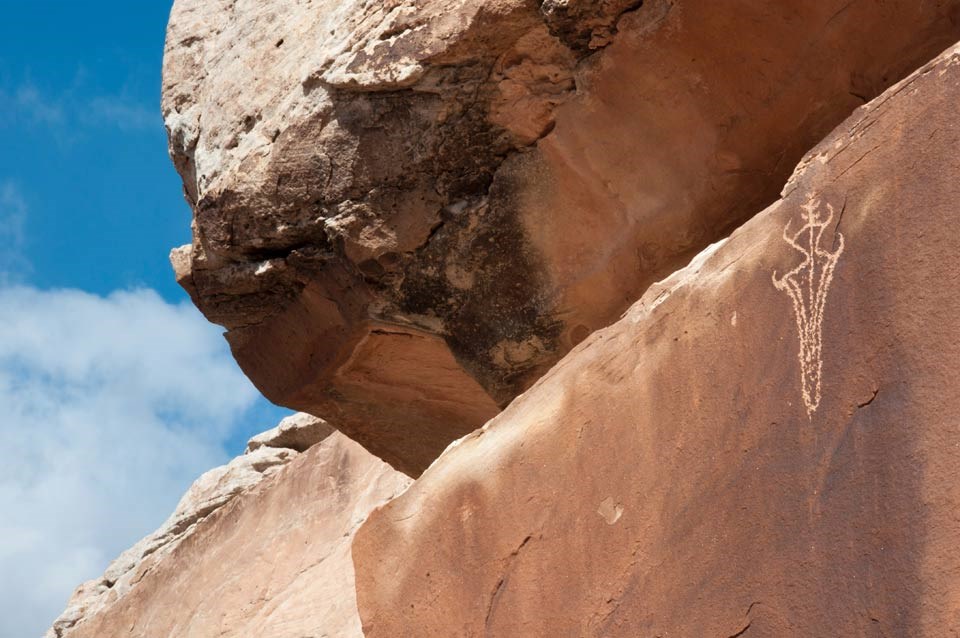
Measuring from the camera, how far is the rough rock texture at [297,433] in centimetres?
725

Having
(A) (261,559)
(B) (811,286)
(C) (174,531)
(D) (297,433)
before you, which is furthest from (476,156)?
(C) (174,531)

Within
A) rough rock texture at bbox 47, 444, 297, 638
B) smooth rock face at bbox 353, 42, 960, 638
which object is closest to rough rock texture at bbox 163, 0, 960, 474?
smooth rock face at bbox 353, 42, 960, 638

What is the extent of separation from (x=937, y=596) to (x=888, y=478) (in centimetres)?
21

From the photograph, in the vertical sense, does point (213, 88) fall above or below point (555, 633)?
above

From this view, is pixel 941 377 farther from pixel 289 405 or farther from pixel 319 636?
pixel 319 636

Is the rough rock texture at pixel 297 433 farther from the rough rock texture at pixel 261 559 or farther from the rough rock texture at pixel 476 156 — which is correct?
the rough rock texture at pixel 476 156

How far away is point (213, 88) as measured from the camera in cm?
390

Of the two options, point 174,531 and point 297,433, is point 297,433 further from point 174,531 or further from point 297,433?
point 174,531

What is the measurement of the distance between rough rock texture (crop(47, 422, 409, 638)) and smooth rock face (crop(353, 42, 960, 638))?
3128 mm

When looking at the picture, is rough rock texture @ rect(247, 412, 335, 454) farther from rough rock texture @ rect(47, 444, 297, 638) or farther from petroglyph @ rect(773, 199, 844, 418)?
petroglyph @ rect(773, 199, 844, 418)

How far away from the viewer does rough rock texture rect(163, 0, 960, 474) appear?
124 inches

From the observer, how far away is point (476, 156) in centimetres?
348

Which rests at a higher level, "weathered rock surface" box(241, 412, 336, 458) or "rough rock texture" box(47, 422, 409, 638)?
"weathered rock surface" box(241, 412, 336, 458)

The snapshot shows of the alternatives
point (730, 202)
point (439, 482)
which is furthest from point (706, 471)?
point (730, 202)
